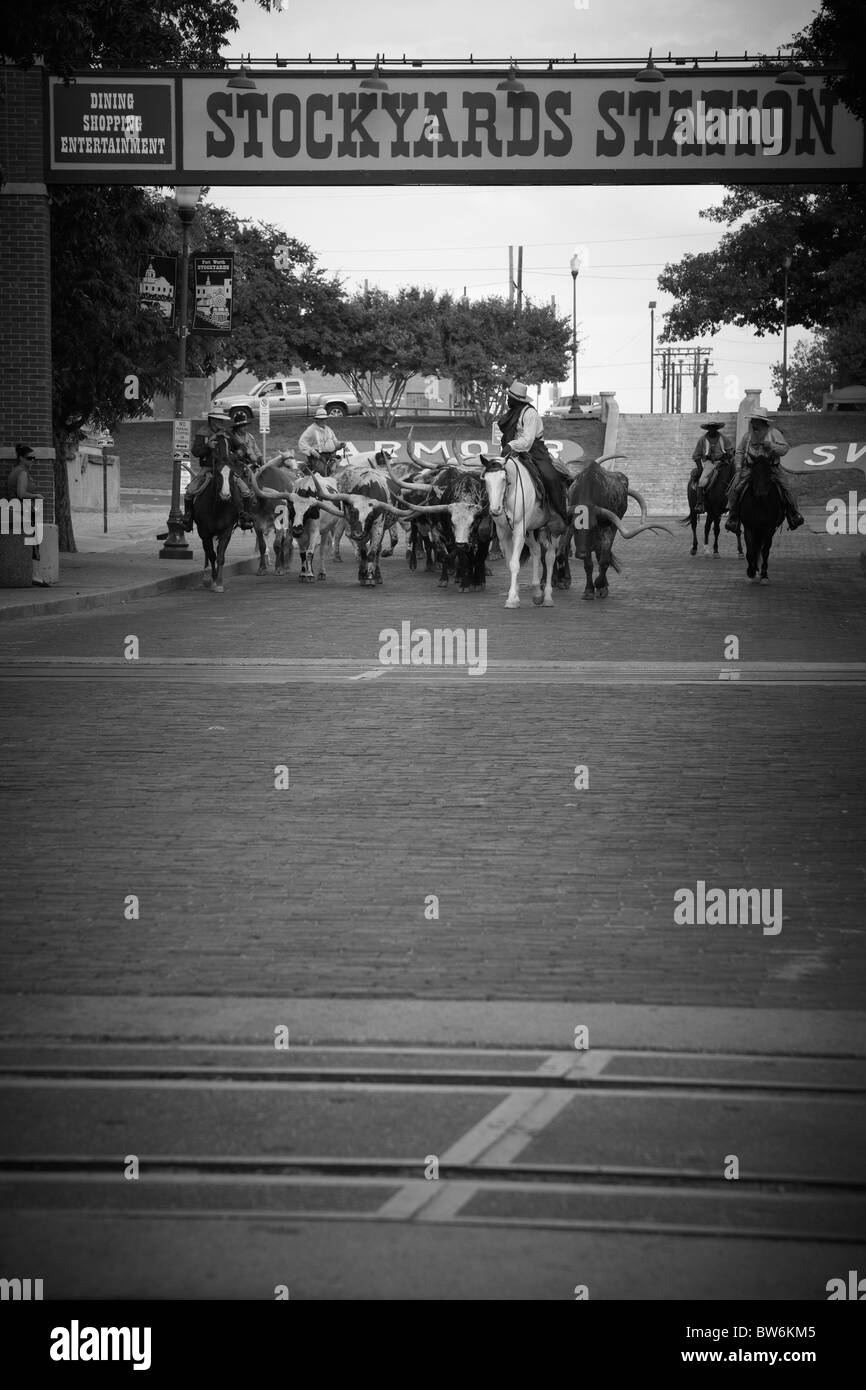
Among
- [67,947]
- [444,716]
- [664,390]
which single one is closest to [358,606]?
[444,716]

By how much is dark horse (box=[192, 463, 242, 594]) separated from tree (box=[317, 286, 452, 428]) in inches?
2257

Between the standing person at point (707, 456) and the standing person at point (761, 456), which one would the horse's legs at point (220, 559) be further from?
the standing person at point (707, 456)

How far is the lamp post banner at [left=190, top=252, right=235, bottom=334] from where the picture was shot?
32769 millimetres

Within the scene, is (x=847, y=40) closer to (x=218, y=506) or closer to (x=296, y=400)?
(x=218, y=506)

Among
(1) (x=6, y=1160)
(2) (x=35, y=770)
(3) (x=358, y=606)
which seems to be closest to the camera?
(1) (x=6, y=1160)

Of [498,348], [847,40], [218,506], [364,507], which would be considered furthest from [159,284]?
[498,348]

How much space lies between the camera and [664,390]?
12962cm

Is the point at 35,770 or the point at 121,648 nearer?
the point at 35,770

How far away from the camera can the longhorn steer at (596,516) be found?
77.6ft

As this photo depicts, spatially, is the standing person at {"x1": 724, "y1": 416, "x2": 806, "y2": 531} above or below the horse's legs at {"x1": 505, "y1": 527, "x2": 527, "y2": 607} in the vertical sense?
above

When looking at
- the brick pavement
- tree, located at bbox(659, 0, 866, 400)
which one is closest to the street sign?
the brick pavement

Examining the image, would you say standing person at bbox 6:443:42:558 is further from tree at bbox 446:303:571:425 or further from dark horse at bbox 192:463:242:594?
tree at bbox 446:303:571:425
